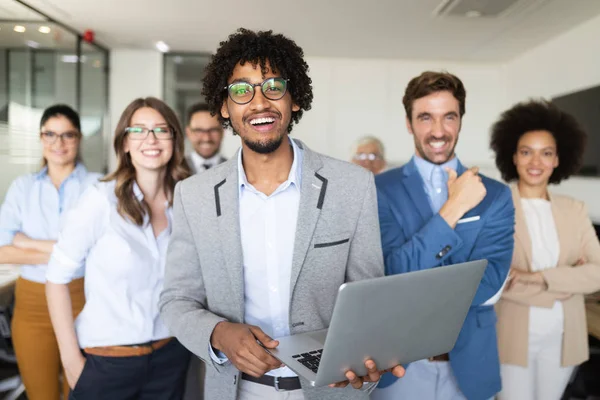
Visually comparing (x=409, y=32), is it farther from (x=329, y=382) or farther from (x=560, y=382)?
(x=329, y=382)

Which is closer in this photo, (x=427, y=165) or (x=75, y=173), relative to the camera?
(x=427, y=165)

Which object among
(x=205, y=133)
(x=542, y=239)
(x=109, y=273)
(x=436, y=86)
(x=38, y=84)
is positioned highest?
(x=38, y=84)

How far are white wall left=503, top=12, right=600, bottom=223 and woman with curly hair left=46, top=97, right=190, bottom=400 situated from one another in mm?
4483

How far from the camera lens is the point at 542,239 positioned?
249 cm

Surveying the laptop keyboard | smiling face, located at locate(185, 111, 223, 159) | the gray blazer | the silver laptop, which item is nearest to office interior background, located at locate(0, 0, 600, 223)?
smiling face, located at locate(185, 111, 223, 159)

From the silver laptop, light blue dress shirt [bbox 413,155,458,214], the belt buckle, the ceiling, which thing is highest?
the ceiling

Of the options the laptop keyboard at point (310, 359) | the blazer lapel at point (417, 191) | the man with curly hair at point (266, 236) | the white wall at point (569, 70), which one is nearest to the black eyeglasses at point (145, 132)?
the man with curly hair at point (266, 236)

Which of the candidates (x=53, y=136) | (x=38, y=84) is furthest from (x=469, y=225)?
(x=38, y=84)

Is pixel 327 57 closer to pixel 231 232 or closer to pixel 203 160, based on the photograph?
pixel 203 160

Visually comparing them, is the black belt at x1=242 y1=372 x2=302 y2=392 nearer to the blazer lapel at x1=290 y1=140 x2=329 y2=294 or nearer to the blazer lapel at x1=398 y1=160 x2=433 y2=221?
the blazer lapel at x1=290 y1=140 x2=329 y2=294

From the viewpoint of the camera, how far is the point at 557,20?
5.06 meters

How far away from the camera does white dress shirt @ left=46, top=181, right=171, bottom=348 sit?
6.13 ft

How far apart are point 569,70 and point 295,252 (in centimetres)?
516

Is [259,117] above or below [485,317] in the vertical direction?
above
